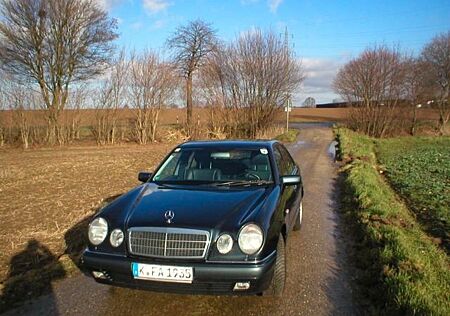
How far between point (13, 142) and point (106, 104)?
18.6ft

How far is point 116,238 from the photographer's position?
3.83 metres

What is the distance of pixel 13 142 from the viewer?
75.5ft

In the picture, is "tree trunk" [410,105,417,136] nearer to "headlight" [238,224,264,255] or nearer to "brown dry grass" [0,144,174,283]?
"brown dry grass" [0,144,174,283]

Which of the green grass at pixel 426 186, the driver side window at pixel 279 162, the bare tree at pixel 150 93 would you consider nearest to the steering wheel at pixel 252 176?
the driver side window at pixel 279 162

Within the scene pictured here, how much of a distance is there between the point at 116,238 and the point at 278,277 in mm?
1668

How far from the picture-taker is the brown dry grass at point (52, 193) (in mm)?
6316

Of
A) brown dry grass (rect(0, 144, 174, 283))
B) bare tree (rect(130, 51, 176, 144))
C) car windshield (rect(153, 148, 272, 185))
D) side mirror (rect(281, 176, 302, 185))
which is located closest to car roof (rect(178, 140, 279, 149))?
car windshield (rect(153, 148, 272, 185))

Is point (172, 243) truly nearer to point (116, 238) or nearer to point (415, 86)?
point (116, 238)

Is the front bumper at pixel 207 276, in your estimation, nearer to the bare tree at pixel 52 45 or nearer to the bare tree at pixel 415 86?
the bare tree at pixel 52 45

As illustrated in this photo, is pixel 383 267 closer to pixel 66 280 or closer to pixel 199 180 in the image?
pixel 199 180

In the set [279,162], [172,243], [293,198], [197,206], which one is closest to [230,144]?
[279,162]

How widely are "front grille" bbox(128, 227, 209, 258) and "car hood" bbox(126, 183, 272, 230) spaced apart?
0.06 metres

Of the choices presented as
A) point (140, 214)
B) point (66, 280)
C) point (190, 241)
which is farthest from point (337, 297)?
point (66, 280)

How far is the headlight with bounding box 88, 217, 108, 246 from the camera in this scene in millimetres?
3903
